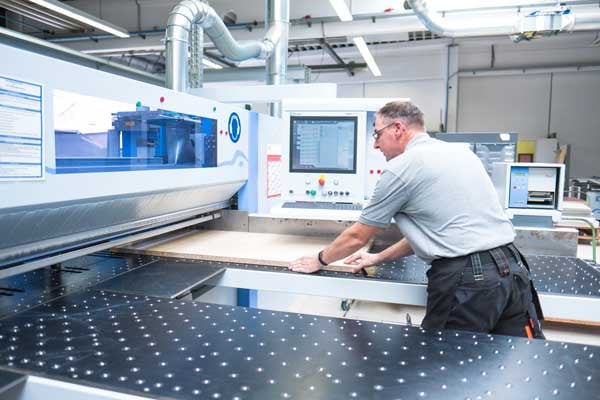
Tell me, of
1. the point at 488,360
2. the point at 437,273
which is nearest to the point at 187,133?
the point at 437,273

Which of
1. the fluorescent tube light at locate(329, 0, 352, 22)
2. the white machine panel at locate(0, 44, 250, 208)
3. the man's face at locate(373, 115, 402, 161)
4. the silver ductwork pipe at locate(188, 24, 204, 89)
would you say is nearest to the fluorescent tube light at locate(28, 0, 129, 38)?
the silver ductwork pipe at locate(188, 24, 204, 89)

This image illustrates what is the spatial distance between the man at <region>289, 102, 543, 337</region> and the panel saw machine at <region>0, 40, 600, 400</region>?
17 centimetres

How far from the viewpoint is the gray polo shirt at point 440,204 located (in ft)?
4.85

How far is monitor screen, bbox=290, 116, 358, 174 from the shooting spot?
2.21 metres

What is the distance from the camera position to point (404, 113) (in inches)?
66.1

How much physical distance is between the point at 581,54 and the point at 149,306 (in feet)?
27.9

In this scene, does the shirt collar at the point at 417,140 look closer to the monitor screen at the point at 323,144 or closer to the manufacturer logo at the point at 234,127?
the monitor screen at the point at 323,144

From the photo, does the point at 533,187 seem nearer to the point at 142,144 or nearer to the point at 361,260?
the point at 361,260

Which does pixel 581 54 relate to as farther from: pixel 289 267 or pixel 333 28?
pixel 289 267

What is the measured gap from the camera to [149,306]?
1.32m

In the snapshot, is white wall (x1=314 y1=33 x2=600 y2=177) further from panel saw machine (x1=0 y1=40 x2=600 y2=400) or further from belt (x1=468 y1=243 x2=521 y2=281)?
belt (x1=468 y1=243 x2=521 y2=281)

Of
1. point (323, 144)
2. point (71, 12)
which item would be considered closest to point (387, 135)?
point (323, 144)

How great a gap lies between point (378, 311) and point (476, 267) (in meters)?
2.44

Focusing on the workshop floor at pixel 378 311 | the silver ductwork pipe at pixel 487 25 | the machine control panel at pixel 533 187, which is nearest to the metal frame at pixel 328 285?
the workshop floor at pixel 378 311
